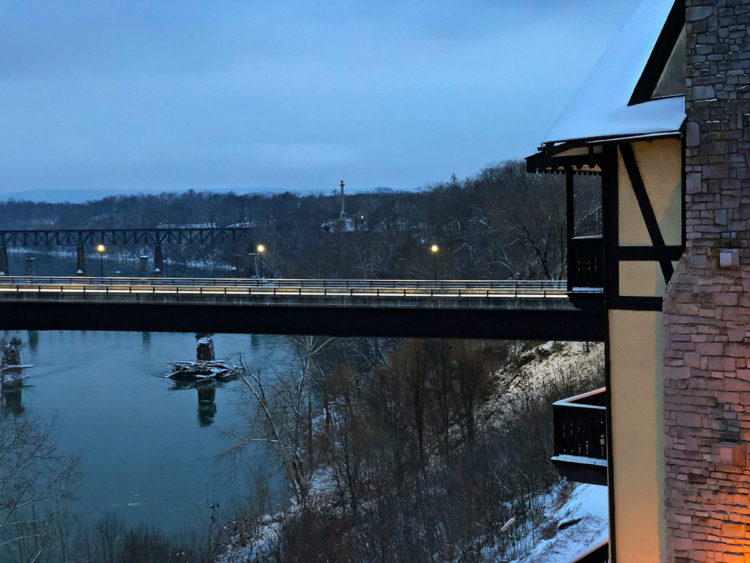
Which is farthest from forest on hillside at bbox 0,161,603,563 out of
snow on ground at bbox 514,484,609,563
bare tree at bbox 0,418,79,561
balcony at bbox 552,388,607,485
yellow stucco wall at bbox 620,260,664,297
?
yellow stucco wall at bbox 620,260,664,297

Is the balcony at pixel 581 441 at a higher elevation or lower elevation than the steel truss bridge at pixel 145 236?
lower

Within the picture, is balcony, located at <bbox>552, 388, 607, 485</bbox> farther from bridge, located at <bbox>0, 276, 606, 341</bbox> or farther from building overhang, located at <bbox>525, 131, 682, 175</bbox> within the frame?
bridge, located at <bbox>0, 276, 606, 341</bbox>

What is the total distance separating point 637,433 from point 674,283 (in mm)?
2713

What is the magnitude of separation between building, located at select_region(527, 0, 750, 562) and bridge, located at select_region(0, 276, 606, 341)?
13.8 metres

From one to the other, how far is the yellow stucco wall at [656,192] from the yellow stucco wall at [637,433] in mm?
1246

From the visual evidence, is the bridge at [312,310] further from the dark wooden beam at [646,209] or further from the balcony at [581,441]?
the dark wooden beam at [646,209]

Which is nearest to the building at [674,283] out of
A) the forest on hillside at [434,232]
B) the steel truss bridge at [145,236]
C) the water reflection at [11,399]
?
the forest on hillside at [434,232]

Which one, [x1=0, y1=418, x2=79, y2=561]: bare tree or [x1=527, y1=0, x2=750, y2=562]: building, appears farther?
[x1=0, y1=418, x2=79, y2=561]: bare tree

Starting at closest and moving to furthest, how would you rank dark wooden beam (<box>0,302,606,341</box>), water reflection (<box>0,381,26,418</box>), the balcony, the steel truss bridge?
the balcony → dark wooden beam (<box>0,302,606,341</box>) → water reflection (<box>0,381,26,418</box>) → the steel truss bridge

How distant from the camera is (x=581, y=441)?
13.4m

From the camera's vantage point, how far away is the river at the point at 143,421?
3059 cm

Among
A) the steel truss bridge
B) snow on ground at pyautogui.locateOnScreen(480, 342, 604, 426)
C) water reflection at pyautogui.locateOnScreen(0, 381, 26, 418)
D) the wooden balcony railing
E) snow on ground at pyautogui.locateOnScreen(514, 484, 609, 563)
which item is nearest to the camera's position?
the wooden balcony railing

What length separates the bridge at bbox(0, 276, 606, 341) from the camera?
27078 mm

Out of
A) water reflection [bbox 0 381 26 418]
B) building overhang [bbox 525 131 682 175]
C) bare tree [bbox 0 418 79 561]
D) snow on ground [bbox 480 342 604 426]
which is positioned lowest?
bare tree [bbox 0 418 79 561]
